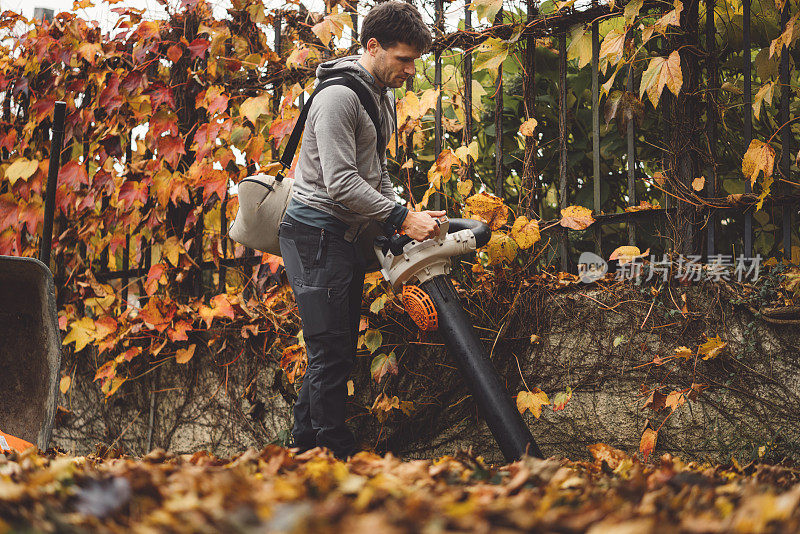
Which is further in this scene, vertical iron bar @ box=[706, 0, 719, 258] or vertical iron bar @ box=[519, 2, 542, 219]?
vertical iron bar @ box=[519, 2, 542, 219]

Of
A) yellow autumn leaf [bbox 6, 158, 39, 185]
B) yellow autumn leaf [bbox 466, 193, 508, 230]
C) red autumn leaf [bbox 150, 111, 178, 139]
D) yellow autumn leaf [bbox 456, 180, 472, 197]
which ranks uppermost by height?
red autumn leaf [bbox 150, 111, 178, 139]

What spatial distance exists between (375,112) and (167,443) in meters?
2.00

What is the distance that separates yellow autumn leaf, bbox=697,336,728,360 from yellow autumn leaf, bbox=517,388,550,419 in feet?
1.77

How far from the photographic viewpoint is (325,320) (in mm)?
2000

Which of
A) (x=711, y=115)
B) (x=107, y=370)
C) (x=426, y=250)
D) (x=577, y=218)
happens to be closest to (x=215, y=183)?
(x=107, y=370)

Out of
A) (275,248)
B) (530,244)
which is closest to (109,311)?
(275,248)

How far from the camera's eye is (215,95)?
310cm

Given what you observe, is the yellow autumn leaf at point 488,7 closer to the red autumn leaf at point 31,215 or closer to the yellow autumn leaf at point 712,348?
the yellow autumn leaf at point 712,348

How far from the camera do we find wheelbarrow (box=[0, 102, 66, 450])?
6.80ft

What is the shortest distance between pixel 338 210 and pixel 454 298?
46 cm

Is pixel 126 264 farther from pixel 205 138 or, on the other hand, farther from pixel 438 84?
pixel 438 84

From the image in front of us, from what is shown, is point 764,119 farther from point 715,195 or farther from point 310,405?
point 310,405

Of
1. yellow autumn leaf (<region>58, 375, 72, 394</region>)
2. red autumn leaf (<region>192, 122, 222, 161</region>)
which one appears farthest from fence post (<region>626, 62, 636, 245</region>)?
yellow autumn leaf (<region>58, 375, 72, 394</region>)

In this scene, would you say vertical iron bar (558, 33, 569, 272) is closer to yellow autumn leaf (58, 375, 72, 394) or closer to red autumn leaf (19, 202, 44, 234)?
yellow autumn leaf (58, 375, 72, 394)
